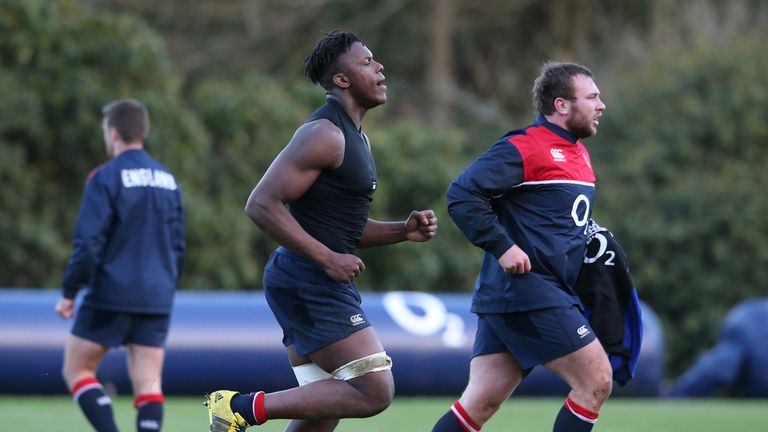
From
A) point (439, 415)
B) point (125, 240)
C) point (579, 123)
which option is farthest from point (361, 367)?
point (439, 415)

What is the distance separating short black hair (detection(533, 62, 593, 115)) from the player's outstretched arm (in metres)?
0.94

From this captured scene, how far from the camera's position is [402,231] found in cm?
639

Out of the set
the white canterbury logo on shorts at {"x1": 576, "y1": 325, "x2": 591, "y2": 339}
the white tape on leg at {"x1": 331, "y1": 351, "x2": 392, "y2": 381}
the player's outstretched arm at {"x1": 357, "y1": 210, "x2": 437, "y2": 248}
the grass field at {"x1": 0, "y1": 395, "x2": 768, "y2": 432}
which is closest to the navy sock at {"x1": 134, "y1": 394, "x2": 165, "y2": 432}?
the grass field at {"x1": 0, "y1": 395, "x2": 768, "y2": 432}

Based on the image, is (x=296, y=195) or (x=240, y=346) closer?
(x=296, y=195)

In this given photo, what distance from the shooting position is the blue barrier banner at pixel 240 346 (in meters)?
13.6

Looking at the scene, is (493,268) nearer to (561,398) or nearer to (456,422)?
(456,422)

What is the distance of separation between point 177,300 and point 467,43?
1837 cm

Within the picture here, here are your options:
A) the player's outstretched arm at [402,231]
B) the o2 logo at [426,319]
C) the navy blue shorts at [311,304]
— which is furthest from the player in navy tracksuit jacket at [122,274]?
the o2 logo at [426,319]

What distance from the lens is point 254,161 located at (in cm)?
2031

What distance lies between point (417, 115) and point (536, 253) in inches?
896

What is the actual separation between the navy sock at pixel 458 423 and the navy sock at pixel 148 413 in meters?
2.30

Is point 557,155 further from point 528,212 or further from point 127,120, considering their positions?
point 127,120

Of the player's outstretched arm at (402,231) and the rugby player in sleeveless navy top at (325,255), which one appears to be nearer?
the rugby player in sleeveless navy top at (325,255)

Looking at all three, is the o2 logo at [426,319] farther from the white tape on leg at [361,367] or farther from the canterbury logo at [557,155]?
the white tape on leg at [361,367]
